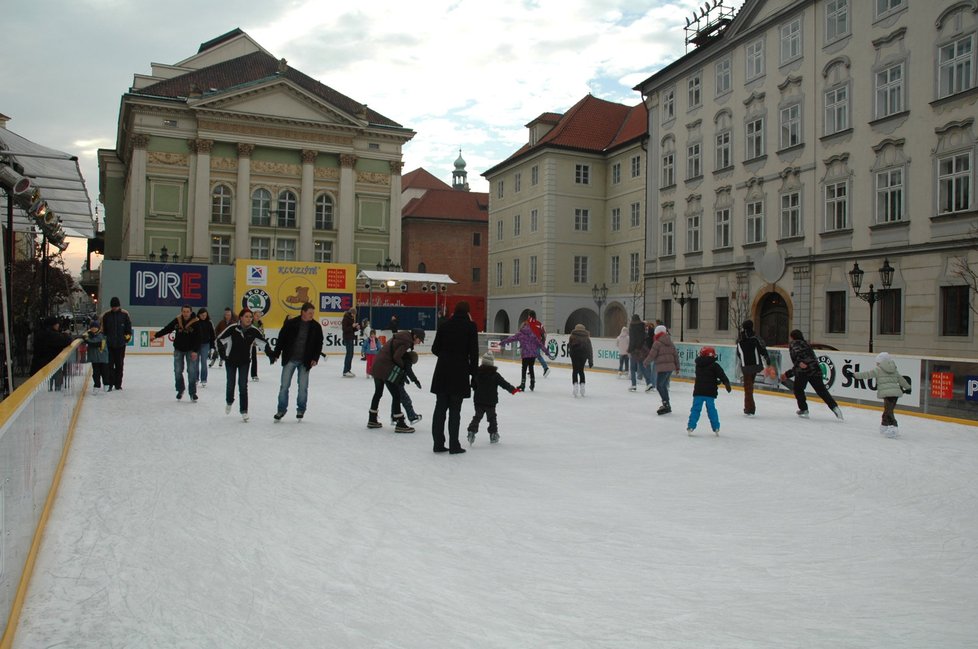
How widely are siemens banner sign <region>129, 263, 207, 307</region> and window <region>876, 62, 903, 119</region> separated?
91.2ft

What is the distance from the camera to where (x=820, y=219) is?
99.2ft

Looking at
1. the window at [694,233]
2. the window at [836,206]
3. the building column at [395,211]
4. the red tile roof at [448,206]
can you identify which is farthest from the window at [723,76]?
the red tile roof at [448,206]

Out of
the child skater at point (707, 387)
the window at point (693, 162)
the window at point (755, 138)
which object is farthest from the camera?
the window at point (693, 162)

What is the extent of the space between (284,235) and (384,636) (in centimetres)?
5481

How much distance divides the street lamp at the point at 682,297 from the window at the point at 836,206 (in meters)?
8.00

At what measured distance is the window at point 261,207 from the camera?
55.6m

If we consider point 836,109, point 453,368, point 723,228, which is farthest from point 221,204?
point 453,368

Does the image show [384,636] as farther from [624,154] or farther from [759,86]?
[624,154]

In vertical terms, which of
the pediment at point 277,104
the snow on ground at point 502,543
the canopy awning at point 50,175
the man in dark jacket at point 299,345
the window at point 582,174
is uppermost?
the pediment at point 277,104

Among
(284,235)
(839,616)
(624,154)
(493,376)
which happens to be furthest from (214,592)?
(284,235)

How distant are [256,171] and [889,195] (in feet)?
139

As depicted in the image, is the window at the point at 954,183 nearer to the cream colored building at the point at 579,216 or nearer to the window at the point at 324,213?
the cream colored building at the point at 579,216

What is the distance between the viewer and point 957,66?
2472cm

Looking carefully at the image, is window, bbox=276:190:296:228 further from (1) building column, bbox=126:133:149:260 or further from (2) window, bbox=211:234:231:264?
(1) building column, bbox=126:133:149:260
